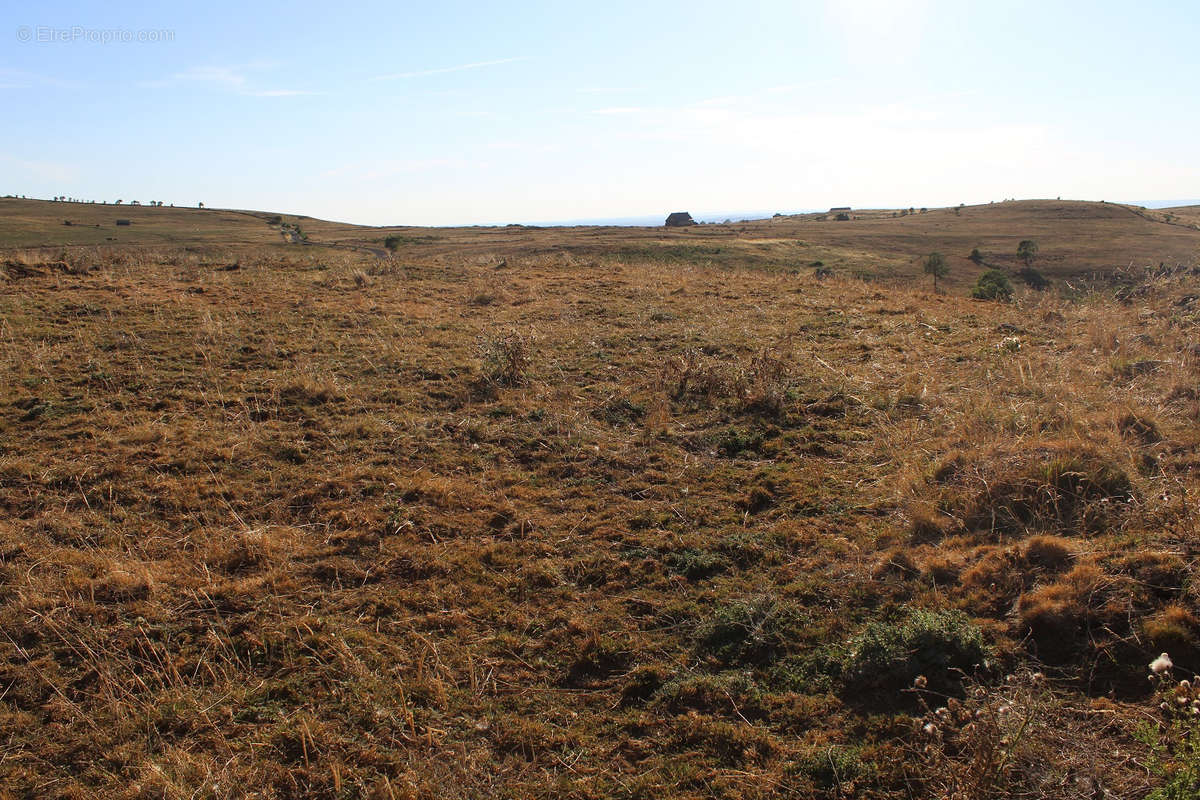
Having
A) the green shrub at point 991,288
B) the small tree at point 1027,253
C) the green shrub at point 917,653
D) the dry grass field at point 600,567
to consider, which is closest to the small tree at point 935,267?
the green shrub at point 991,288

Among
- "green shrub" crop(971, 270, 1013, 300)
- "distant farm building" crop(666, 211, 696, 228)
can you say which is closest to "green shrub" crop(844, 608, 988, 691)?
"green shrub" crop(971, 270, 1013, 300)

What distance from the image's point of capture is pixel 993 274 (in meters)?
26.6

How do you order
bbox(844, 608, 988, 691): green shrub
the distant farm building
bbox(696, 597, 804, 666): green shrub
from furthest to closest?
the distant farm building, bbox(696, 597, 804, 666): green shrub, bbox(844, 608, 988, 691): green shrub

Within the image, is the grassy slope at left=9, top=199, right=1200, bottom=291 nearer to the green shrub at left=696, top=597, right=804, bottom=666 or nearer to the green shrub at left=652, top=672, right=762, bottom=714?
the green shrub at left=696, top=597, right=804, bottom=666

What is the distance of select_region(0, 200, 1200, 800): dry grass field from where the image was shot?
3.28 meters

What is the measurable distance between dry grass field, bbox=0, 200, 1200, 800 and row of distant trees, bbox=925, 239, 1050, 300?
12.7 metres

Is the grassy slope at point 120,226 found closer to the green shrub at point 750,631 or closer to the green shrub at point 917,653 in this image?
the green shrub at point 750,631

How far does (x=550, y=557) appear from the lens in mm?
5273

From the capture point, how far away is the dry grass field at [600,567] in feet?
A: 10.8

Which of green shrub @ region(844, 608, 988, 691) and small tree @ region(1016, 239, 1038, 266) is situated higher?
small tree @ region(1016, 239, 1038, 266)

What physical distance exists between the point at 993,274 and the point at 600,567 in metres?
27.0

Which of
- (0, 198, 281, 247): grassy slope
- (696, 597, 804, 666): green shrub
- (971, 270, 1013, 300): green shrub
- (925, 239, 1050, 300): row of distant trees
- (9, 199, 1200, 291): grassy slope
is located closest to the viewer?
(696, 597, 804, 666): green shrub

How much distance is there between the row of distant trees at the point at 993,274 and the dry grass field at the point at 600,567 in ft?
41.7

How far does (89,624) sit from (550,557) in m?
2.98
